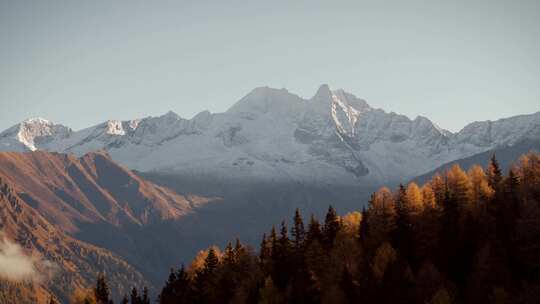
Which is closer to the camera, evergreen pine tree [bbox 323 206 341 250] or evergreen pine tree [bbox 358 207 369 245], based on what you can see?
evergreen pine tree [bbox 358 207 369 245]

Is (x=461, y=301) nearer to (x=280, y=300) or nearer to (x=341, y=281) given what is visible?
(x=341, y=281)

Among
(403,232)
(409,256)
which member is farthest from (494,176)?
(409,256)

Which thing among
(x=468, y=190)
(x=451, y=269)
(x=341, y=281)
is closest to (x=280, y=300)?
(x=341, y=281)

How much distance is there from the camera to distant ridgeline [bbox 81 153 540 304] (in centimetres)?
9512

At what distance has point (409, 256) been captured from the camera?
370ft

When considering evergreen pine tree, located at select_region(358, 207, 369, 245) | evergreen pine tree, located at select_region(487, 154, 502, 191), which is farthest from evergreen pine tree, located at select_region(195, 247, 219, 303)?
evergreen pine tree, located at select_region(487, 154, 502, 191)

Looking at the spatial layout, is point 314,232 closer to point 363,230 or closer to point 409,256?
point 363,230

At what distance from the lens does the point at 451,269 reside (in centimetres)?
10788

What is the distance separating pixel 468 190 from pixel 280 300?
42.5 metres

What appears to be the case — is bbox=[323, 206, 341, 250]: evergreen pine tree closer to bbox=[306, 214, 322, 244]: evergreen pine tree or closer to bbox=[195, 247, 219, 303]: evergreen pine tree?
bbox=[306, 214, 322, 244]: evergreen pine tree

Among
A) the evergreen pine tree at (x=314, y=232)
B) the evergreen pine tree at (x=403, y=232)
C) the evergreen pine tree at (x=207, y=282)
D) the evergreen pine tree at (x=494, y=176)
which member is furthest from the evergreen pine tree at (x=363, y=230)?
the evergreen pine tree at (x=207, y=282)

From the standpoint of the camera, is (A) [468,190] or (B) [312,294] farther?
(A) [468,190]

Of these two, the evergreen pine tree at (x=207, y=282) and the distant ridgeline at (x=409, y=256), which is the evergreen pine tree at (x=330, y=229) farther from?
the evergreen pine tree at (x=207, y=282)

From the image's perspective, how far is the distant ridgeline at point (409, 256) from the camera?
312ft
